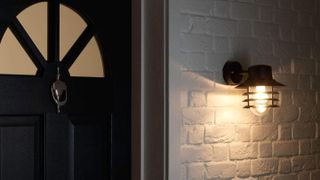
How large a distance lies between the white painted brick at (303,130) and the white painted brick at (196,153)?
44 centimetres

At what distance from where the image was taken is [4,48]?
144cm

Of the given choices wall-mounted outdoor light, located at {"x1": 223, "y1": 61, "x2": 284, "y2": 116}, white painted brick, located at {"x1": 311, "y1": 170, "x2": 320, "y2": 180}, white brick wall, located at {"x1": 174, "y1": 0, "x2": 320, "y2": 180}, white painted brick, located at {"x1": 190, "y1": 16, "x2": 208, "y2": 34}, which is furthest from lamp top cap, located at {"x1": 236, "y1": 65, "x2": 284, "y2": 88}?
white painted brick, located at {"x1": 311, "y1": 170, "x2": 320, "y2": 180}

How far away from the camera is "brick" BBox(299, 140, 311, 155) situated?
1.92 metres

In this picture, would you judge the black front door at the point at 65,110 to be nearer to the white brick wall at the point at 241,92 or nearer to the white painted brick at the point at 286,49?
the white brick wall at the point at 241,92

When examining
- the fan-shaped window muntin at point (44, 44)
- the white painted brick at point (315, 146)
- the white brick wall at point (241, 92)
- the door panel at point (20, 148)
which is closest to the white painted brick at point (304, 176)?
the white brick wall at point (241, 92)

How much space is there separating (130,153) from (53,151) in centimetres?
27

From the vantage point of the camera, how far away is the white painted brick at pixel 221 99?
5.42 feet

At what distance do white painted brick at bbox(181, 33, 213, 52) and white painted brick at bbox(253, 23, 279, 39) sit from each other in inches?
9.1

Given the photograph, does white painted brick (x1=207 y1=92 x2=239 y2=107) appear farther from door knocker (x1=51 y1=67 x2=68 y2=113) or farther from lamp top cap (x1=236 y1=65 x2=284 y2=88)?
door knocker (x1=51 y1=67 x2=68 y2=113)

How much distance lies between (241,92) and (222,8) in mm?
305

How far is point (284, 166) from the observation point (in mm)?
1854

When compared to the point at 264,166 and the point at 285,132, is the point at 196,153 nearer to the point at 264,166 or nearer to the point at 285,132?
the point at 264,166

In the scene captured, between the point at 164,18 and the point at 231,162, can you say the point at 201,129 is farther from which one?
the point at 164,18

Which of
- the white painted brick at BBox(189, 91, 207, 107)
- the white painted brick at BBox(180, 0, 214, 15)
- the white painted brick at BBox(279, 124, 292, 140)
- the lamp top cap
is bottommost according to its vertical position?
the white painted brick at BBox(279, 124, 292, 140)
